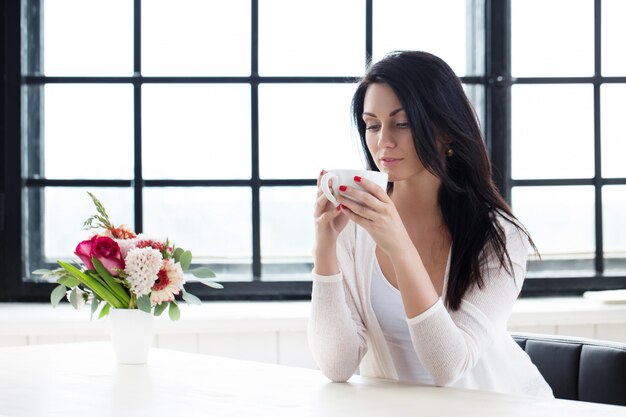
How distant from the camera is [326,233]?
5.57 feet

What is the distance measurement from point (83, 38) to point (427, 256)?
1434mm

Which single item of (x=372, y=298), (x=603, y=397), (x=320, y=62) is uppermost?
(x=320, y=62)

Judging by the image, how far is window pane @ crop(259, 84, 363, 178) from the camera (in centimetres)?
286

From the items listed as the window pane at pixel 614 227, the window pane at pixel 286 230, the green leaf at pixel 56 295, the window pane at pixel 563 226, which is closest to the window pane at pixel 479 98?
the window pane at pixel 563 226

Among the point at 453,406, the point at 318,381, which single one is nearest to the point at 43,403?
the point at 318,381

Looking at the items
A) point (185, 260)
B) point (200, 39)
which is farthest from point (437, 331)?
point (200, 39)

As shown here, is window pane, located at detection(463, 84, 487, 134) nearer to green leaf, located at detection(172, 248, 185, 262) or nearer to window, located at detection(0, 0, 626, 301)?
window, located at detection(0, 0, 626, 301)

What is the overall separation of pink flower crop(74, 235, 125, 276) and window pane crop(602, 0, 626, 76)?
5.91 feet

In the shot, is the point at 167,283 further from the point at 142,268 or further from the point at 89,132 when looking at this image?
the point at 89,132

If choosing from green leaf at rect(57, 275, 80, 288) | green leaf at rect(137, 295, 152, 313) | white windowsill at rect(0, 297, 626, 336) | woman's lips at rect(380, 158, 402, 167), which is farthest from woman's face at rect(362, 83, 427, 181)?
white windowsill at rect(0, 297, 626, 336)

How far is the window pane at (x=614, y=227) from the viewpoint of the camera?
297 centimetres

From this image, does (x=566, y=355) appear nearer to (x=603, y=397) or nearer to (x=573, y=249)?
(x=603, y=397)

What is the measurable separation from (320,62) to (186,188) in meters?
0.57

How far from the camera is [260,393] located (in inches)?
61.1
